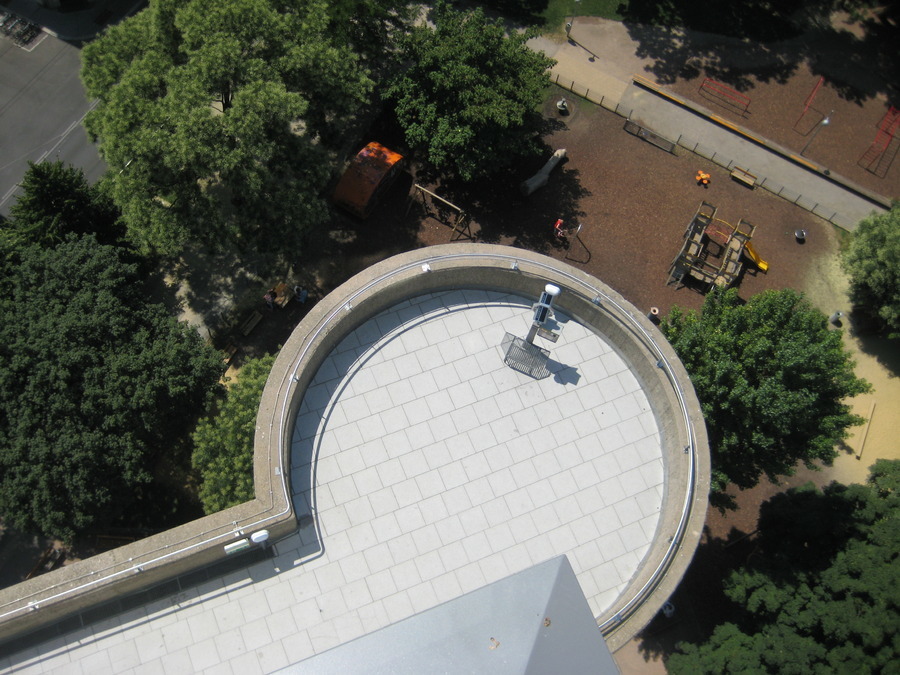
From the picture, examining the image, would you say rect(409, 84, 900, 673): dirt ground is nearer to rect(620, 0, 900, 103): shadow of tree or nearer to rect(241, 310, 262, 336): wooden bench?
rect(620, 0, 900, 103): shadow of tree

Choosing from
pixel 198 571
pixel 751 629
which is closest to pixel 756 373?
pixel 751 629

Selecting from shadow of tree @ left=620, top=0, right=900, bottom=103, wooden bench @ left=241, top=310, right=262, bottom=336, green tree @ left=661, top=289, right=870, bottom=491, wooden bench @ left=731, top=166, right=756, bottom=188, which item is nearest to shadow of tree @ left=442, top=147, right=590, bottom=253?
wooden bench @ left=731, top=166, right=756, bottom=188

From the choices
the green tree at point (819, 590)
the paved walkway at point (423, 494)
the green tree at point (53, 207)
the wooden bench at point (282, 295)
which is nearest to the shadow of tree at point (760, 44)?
the wooden bench at point (282, 295)

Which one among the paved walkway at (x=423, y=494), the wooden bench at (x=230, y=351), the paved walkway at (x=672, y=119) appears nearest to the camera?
the paved walkway at (x=423, y=494)

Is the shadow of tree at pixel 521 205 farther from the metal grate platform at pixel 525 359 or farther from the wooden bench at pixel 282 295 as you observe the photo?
the metal grate platform at pixel 525 359

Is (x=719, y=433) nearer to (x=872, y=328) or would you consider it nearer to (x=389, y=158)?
(x=872, y=328)
